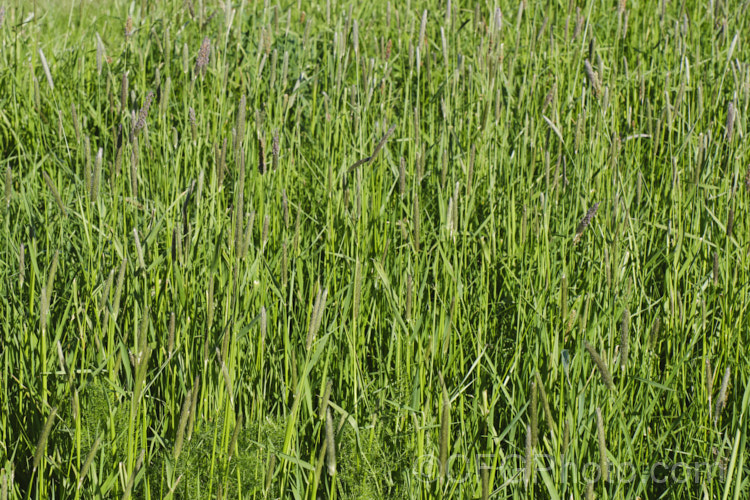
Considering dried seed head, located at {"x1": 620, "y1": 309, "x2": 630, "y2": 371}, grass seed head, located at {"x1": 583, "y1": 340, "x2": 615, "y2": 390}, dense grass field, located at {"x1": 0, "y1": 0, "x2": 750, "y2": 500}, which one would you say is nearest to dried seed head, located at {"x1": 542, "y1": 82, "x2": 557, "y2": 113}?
dense grass field, located at {"x1": 0, "y1": 0, "x2": 750, "y2": 500}

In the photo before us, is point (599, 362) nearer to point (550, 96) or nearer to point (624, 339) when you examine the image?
point (624, 339)

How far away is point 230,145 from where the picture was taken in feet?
6.61

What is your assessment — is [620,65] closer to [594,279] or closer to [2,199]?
[594,279]

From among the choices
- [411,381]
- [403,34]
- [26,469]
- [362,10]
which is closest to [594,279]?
[411,381]

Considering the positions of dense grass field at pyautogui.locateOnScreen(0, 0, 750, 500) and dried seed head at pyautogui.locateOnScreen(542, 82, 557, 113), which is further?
dried seed head at pyautogui.locateOnScreen(542, 82, 557, 113)

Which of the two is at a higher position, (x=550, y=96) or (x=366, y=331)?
(x=550, y=96)

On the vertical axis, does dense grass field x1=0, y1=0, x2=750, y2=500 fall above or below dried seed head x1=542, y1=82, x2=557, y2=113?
below

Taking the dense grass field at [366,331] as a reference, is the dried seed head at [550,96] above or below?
above

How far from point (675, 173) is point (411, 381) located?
72 centimetres

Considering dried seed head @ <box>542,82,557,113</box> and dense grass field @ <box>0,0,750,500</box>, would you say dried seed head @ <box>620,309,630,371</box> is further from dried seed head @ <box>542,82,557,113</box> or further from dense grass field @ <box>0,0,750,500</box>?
dried seed head @ <box>542,82,557,113</box>

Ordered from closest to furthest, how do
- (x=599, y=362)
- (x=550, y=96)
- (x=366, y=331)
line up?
1. (x=599, y=362)
2. (x=366, y=331)
3. (x=550, y=96)

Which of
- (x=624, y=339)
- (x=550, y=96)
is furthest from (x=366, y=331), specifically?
(x=550, y=96)

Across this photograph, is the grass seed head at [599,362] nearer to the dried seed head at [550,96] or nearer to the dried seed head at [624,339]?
the dried seed head at [624,339]

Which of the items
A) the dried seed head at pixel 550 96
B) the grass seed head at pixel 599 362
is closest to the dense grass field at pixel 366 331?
the grass seed head at pixel 599 362
